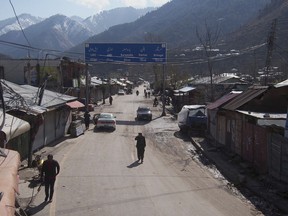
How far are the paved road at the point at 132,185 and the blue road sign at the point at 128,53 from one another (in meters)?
20.2

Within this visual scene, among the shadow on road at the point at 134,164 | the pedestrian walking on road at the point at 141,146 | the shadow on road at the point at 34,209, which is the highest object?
the pedestrian walking on road at the point at 141,146

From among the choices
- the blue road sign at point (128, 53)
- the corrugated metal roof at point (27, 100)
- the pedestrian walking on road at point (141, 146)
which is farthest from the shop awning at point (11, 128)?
the blue road sign at point (128, 53)

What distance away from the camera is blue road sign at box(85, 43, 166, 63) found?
50438 millimetres

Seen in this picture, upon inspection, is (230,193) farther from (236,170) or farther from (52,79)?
(52,79)

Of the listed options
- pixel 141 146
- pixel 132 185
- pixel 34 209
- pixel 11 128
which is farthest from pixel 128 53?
pixel 34 209

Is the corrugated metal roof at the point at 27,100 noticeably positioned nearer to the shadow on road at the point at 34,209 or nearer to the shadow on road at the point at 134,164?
the shadow on road at the point at 134,164

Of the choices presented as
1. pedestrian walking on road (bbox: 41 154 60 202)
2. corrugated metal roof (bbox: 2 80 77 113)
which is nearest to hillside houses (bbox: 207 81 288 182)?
pedestrian walking on road (bbox: 41 154 60 202)

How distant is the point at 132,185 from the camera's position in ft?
58.8

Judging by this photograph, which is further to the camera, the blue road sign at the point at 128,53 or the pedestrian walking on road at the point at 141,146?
the blue road sign at the point at 128,53

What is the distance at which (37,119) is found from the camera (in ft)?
73.8

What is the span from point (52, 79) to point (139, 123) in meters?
10.3

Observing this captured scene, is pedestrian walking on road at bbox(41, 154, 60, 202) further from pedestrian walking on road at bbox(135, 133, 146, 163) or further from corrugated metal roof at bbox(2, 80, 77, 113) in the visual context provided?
pedestrian walking on road at bbox(135, 133, 146, 163)

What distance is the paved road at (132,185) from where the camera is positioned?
46.6 ft

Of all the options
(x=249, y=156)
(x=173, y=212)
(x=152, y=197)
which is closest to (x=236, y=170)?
(x=249, y=156)
